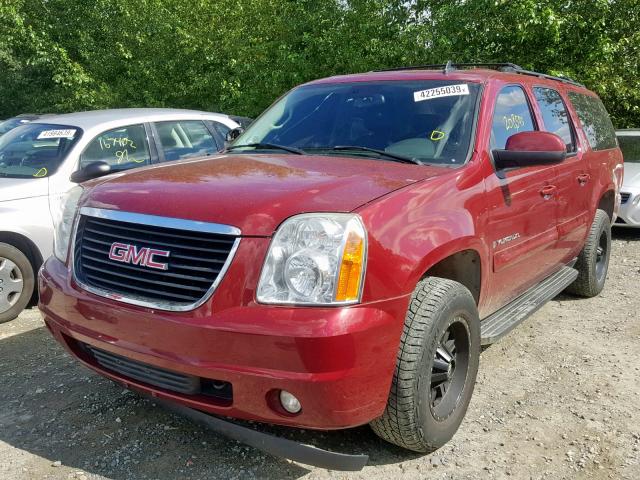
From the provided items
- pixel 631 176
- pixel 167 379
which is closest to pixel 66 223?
pixel 167 379

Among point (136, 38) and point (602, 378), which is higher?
point (136, 38)

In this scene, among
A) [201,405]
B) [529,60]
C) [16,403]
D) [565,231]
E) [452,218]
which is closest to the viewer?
[201,405]

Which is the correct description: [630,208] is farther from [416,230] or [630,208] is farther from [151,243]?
[151,243]

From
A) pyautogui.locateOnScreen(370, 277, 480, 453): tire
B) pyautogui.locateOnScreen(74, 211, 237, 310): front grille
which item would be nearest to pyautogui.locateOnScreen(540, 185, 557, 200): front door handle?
pyautogui.locateOnScreen(370, 277, 480, 453): tire

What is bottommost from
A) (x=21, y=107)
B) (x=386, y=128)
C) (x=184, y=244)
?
(x=21, y=107)

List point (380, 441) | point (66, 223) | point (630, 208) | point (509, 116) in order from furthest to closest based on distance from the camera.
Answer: point (630, 208)
point (509, 116)
point (66, 223)
point (380, 441)

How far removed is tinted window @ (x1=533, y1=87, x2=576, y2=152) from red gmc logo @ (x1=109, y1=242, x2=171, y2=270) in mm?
2999

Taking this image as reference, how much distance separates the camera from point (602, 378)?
151 inches

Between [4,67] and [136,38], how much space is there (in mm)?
13198

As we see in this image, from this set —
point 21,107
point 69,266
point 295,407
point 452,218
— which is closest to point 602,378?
point 452,218

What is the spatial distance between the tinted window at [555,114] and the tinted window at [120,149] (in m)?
3.61

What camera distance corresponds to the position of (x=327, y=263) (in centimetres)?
229

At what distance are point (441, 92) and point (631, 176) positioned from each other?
597cm

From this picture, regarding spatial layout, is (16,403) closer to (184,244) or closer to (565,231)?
(184,244)
